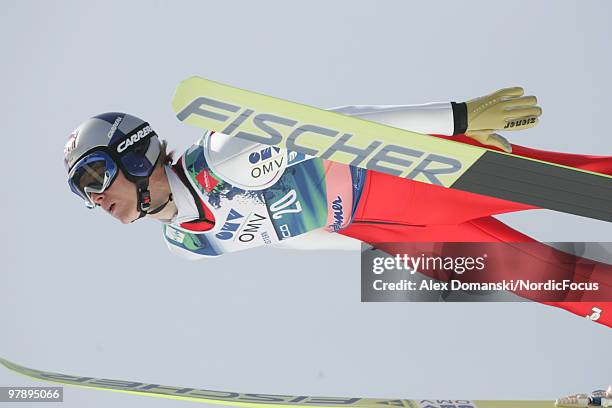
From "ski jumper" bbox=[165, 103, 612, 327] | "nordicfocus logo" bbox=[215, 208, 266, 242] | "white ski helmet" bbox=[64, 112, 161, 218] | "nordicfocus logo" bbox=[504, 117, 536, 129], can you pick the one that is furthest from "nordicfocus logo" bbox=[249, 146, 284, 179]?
"nordicfocus logo" bbox=[504, 117, 536, 129]

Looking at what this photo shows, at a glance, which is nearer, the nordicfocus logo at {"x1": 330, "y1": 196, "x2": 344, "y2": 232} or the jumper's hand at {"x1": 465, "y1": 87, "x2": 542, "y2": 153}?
the jumper's hand at {"x1": 465, "y1": 87, "x2": 542, "y2": 153}

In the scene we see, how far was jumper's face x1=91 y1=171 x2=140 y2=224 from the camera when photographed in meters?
1.65

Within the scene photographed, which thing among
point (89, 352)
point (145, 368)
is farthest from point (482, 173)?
point (89, 352)

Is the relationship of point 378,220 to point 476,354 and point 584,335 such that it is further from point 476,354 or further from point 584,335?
point 584,335

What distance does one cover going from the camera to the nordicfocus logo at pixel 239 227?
1706 mm

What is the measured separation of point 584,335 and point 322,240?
951 millimetres

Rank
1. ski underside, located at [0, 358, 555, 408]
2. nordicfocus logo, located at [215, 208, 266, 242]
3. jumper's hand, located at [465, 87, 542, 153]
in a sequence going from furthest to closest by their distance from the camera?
1. ski underside, located at [0, 358, 555, 408]
2. nordicfocus logo, located at [215, 208, 266, 242]
3. jumper's hand, located at [465, 87, 542, 153]

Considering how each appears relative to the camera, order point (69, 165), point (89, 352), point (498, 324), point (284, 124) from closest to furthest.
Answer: point (284, 124) → point (69, 165) → point (498, 324) → point (89, 352)

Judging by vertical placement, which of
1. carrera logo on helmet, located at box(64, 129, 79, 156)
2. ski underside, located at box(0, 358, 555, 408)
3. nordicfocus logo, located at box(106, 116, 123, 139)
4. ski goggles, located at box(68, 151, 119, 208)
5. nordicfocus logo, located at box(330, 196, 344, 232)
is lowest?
ski underside, located at box(0, 358, 555, 408)

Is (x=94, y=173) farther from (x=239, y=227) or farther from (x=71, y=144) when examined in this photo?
(x=239, y=227)

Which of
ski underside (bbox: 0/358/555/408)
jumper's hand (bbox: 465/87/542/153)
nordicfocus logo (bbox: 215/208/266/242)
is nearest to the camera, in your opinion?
jumper's hand (bbox: 465/87/542/153)

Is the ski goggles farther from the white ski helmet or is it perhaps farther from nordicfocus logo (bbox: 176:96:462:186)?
nordicfocus logo (bbox: 176:96:462:186)

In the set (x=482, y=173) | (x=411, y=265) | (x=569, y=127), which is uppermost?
(x=569, y=127)

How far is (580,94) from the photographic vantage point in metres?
2.48
